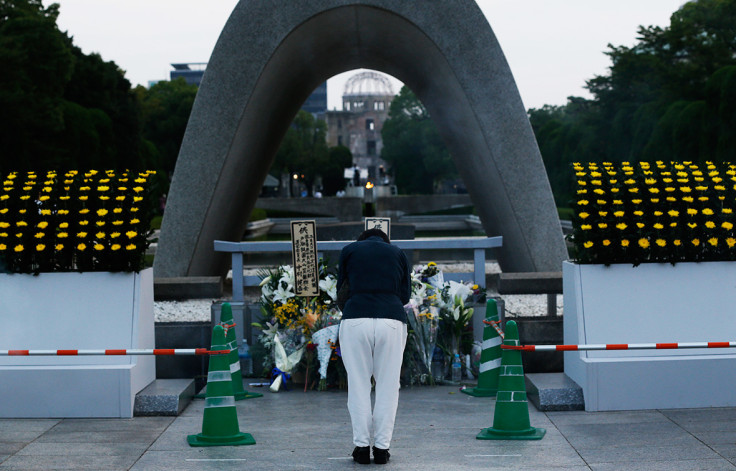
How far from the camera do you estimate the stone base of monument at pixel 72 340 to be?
24.3ft

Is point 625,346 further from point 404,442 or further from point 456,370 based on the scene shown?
point 456,370

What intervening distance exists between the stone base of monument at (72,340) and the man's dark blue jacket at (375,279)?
7.96 feet

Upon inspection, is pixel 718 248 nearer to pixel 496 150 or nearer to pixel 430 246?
pixel 430 246

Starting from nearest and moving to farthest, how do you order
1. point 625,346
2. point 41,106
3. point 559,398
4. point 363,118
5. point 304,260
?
point 625,346 → point 559,398 → point 304,260 → point 41,106 → point 363,118

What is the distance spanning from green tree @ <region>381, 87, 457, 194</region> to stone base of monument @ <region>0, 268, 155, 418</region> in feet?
228

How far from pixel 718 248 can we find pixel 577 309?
147cm

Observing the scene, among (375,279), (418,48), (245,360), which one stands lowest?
(245,360)

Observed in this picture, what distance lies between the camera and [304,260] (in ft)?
29.7

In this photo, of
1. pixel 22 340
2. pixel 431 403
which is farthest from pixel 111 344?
pixel 431 403

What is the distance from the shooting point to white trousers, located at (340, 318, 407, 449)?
19.2 ft

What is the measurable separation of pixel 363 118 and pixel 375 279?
438ft

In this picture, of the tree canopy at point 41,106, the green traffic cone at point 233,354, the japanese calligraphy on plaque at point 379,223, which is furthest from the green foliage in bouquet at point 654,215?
the tree canopy at point 41,106

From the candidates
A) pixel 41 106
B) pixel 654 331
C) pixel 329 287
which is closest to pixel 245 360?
pixel 329 287

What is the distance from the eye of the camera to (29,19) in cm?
3291
